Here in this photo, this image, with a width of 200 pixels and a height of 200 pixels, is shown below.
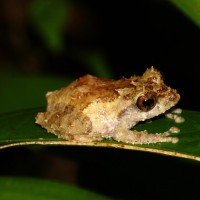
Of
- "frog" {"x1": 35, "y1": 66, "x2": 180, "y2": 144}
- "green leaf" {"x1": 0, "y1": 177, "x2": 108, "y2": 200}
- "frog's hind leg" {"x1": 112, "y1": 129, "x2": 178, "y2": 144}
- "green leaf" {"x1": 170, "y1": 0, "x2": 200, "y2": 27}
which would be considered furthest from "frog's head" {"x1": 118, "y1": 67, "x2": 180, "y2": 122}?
"green leaf" {"x1": 170, "y1": 0, "x2": 200, "y2": 27}

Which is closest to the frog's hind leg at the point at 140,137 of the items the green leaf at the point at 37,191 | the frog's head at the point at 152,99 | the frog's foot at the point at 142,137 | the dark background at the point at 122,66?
the frog's foot at the point at 142,137

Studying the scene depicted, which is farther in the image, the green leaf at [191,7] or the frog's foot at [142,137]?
the frog's foot at [142,137]

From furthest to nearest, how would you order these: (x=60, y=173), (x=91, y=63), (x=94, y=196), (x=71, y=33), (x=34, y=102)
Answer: (x=71, y=33), (x=60, y=173), (x=91, y=63), (x=34, y=102), (x=94, y=196)

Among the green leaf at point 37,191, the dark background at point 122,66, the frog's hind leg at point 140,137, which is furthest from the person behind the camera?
the dark background at point 122,66

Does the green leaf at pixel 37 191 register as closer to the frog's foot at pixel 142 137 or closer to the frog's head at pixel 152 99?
the frog's foot at pixel 142 137

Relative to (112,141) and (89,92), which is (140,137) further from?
(89,92)

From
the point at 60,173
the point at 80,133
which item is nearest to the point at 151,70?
the point at 80,133

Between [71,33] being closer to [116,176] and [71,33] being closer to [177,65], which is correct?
[177,65]

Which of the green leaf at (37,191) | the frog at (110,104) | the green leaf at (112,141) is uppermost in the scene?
the frog at (110,104)
